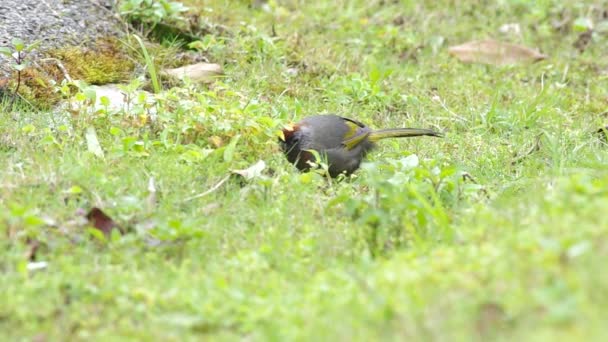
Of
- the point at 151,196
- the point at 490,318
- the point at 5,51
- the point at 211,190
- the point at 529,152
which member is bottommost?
the point at 529,152

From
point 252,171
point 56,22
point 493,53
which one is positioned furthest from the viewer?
point 493,53

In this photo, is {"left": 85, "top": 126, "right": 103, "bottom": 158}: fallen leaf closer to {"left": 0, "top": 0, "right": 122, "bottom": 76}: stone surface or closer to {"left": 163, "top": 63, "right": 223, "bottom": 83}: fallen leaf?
{"left": 0, "top": 0, "right": 122, "bottom": 76}: stone surface

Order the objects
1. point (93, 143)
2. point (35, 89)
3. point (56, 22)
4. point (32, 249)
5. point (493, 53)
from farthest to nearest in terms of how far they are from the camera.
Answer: point (493, 53) < point (56, 22) < point (35, 89) < point (93, 143) < point (32, 249)

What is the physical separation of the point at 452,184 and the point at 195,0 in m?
3.60

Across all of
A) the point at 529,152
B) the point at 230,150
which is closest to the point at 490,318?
the point at 230,150

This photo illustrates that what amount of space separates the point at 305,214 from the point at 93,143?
131cm

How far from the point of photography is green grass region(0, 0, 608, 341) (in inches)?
126

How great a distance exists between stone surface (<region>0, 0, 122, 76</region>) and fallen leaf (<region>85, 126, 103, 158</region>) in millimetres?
986

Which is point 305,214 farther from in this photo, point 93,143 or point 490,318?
point 490,318

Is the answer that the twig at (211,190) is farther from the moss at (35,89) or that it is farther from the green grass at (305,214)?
the moss at (35,89)

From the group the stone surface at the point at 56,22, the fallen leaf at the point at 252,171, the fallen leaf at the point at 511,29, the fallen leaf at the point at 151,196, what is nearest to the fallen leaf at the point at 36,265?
the fallen leaf at the point at 151,196

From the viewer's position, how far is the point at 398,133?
6246 mm

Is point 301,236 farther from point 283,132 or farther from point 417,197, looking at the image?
point 283,132

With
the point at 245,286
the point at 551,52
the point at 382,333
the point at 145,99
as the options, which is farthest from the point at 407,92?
the point at 382,333
